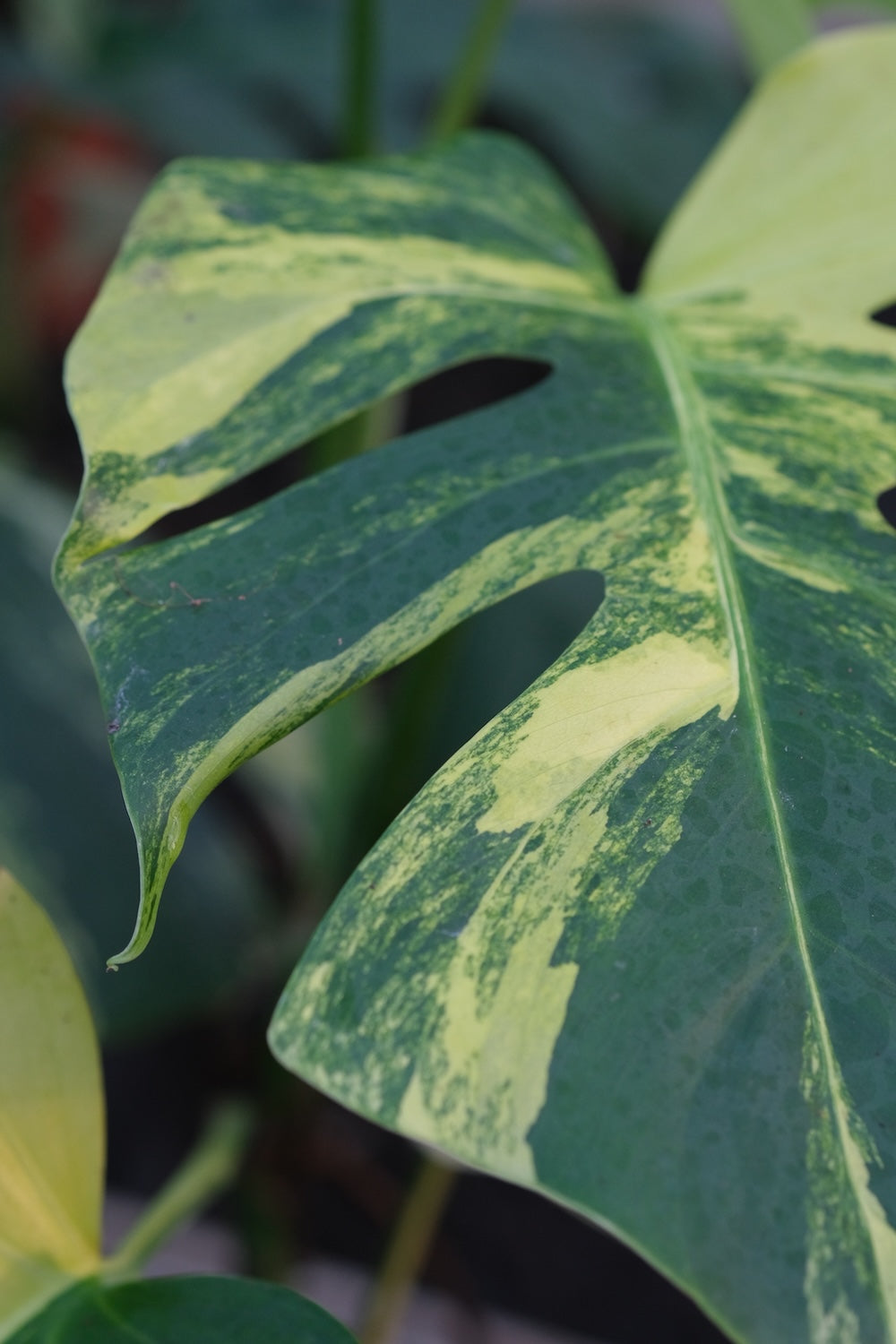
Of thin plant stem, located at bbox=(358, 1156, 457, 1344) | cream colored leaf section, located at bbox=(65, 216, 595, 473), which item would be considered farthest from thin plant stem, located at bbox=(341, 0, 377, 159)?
thin plant stem, located at bbox=(358, 1156, 457, 1344)

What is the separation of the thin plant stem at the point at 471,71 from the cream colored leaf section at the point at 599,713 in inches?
22.4

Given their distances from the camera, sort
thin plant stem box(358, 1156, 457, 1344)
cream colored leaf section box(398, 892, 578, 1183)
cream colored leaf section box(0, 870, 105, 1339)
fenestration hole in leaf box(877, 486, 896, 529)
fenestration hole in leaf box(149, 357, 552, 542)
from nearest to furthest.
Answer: cream colored leaf section box(398, 892, 578, 1183), cream colored leaf section box(0, 870, 105, 1339), thin plant stem box(358, 1156, 457, 1344), fenestration hole in leaf box(877, 486, 896, 529), fenestration hole in leaf box(149, 357, 552, 542)

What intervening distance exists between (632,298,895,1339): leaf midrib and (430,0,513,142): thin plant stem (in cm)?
34

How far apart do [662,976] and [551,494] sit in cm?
19

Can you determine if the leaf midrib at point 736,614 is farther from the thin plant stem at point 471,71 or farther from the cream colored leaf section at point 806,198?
the thin plant stem at point 471,71

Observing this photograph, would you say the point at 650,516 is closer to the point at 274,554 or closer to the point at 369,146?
the point at 274,554

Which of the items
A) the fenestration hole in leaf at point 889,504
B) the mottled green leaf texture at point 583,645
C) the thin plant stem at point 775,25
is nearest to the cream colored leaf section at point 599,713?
the mottled green leaf texture at point 583,645

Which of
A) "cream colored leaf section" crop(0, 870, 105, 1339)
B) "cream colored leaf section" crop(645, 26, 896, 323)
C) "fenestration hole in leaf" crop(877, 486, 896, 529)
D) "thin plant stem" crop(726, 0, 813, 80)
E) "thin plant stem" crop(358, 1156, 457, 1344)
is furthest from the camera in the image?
"fenestration hole in leaf" crop(877, 486, 896, 529)

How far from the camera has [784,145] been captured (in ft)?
1.97

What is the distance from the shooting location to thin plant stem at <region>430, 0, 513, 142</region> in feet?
2.58

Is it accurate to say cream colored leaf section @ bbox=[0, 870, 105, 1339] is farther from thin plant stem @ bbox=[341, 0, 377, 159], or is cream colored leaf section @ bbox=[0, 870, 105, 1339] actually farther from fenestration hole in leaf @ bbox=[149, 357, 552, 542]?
fenestration hole in leaf @ bbox=[149, 357, 552, 542]

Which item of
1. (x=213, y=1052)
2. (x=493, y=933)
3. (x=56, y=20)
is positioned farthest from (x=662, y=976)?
(x=56, y=20)

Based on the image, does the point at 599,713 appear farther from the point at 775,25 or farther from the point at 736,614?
the point at 775,25

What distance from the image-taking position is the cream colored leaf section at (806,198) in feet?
1.77
